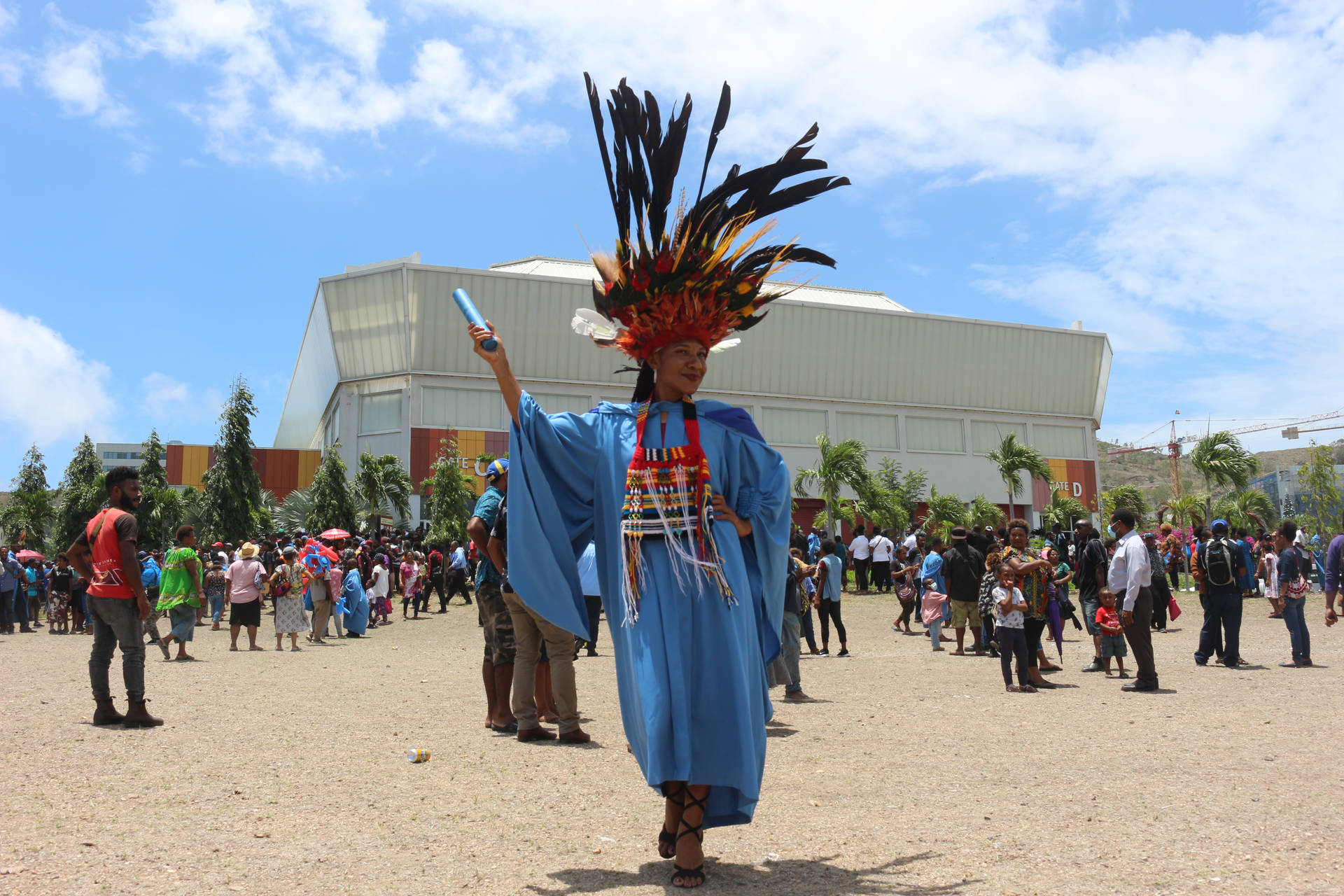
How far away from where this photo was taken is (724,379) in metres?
53.5

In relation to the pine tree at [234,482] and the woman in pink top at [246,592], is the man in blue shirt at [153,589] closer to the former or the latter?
the woman in pink top at [246,592]

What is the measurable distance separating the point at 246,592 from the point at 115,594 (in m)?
8.64

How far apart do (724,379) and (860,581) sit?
2807 centimetres

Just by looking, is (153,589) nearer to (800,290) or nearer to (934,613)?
(934,613)

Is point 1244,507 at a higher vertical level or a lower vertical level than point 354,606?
higher

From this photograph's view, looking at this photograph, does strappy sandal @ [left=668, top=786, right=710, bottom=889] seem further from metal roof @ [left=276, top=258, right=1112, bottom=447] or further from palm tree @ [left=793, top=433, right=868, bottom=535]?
metal roof @ [left=276, top=258, right=1112, bottom=447]

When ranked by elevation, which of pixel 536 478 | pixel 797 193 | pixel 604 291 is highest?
pixel 797 193

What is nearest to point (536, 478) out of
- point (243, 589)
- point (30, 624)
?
point (243, 589)

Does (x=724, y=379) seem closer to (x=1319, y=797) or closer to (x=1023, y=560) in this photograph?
(x=1023, y=560)

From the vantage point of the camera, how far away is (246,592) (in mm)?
15758

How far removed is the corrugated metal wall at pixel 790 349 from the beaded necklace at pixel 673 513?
39298 mm

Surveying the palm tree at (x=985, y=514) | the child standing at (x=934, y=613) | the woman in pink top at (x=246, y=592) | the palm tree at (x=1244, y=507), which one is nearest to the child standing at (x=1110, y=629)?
the child standing at (x=934, y=613)

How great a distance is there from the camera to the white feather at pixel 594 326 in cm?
459

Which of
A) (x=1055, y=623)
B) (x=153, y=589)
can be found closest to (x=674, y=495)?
(x=1055, y=623)
